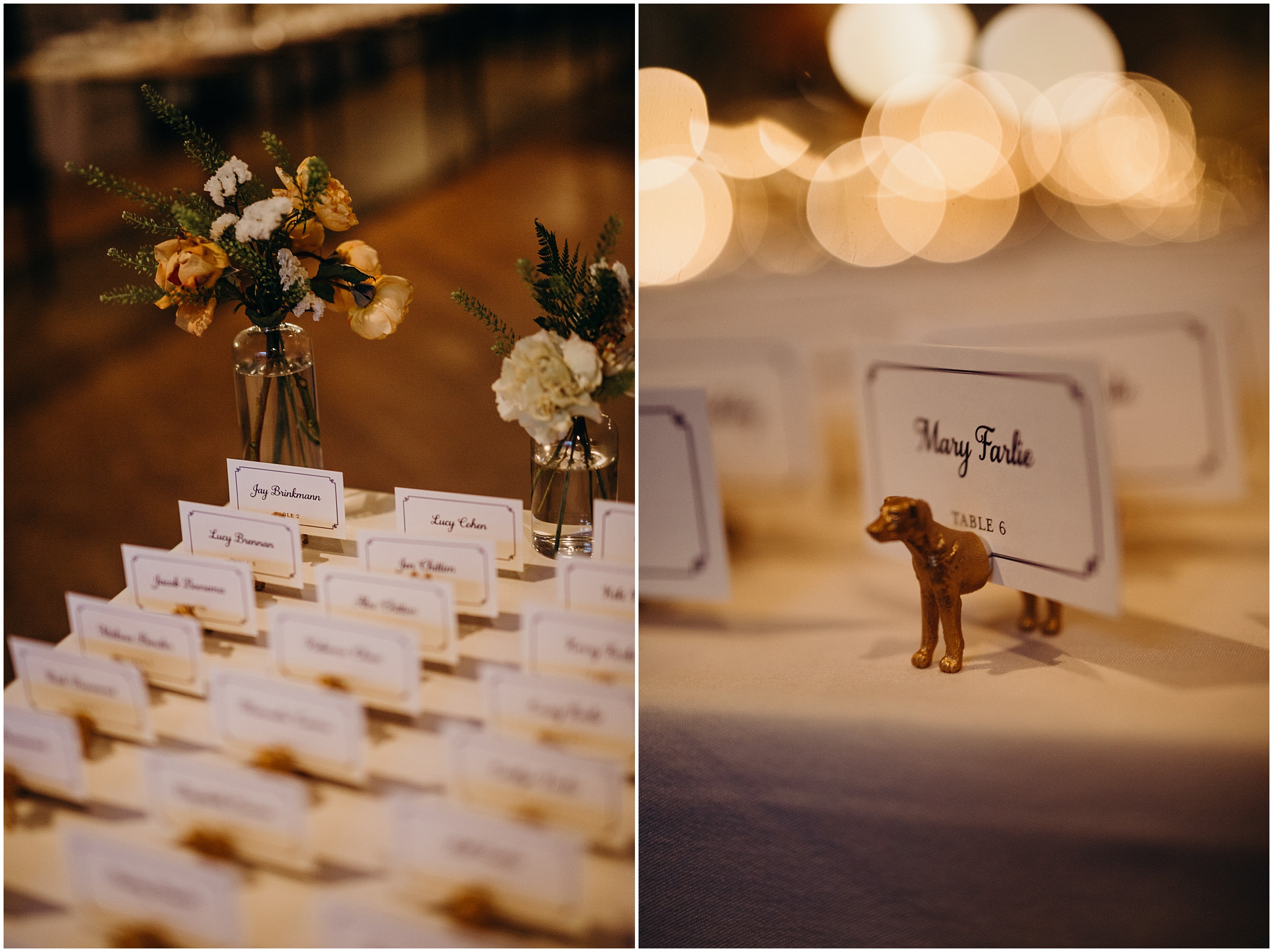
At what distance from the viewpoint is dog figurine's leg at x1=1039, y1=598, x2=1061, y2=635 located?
75 centimetres

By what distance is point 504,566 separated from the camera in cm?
83

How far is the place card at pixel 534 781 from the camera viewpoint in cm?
62

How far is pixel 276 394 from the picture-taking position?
0.90m

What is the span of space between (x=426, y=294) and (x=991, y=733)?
30.3 inches

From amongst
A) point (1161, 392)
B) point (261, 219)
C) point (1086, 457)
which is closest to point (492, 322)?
point (261, 219)

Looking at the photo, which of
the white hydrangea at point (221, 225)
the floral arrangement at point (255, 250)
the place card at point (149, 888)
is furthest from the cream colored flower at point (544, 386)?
the place card at point (149, 888)

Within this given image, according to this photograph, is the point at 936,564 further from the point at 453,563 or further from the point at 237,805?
the point at 237,805

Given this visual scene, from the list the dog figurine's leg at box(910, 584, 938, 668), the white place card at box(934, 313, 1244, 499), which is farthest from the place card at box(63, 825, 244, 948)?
the white place card at box(934, 313, 1244, 499)

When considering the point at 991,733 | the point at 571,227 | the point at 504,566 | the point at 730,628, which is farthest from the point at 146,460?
the point at 991,733

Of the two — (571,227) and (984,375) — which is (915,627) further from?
(571,227)

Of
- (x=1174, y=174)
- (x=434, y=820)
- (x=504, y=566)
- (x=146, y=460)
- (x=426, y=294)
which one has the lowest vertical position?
(x=434, y=820)

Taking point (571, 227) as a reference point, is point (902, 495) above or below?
below

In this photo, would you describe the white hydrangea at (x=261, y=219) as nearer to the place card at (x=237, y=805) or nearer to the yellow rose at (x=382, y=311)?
the yellow rose at (x=382, y=311)

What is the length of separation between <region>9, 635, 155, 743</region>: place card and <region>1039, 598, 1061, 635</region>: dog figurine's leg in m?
0.79
